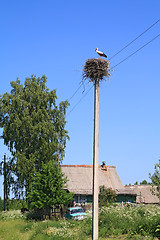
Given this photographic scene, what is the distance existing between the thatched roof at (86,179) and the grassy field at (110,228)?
13579mm

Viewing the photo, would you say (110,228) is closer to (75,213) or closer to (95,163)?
(95,163)

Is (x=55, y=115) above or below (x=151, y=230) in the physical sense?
above

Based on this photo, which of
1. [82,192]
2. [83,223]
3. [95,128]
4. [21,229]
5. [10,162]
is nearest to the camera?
[95,128]

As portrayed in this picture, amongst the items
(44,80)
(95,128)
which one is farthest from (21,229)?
(44,80)

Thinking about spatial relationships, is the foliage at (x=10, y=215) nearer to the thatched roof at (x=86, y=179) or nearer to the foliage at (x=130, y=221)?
the thatched roof at (x=86, y=179)

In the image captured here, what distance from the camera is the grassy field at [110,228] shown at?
2067 centimetres

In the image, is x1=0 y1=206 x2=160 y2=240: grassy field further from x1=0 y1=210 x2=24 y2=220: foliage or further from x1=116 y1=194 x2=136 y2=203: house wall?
x1=116 y1=194 x2=136 y2=203: house wall

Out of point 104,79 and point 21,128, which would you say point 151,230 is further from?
point 21,128

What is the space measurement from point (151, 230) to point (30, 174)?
77.6 ft

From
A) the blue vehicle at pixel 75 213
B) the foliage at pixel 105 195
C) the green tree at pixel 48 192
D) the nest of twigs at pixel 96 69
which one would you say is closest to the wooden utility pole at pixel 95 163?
the nest of twigs at pixel 96 69

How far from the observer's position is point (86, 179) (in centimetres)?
4331

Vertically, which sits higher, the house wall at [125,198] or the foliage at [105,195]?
the foliage at [105,195]

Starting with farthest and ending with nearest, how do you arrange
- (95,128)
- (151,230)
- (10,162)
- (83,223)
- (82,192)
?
(10,162), (82,192), (83,223), (151,230), (95,128)

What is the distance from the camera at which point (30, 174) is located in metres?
41.9
